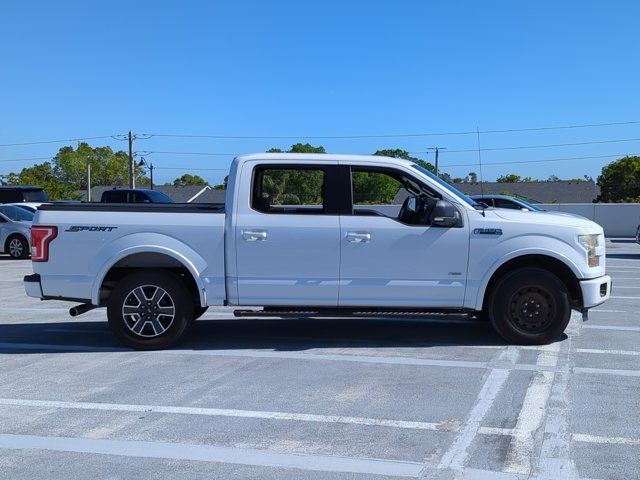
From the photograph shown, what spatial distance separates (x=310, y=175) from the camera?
7812mm

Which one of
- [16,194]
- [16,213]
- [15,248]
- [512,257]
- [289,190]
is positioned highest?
[16,194]

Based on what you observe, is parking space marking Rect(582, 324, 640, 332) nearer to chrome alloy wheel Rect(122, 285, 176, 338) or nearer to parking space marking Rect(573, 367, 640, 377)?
parking space marking Rect(573, 367, 640, 377)

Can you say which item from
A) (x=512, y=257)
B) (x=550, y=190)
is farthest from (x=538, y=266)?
(x=550, y=190)

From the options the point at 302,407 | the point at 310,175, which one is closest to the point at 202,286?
the point at 310,175

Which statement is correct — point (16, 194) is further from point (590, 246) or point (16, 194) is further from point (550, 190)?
point (550, 190)

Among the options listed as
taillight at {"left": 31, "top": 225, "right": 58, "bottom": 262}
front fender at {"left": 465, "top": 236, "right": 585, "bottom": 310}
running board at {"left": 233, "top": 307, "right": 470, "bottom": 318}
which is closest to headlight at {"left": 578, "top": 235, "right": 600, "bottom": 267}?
front fender at {"left": 465, "top": 236, "right": 585, "bottom": 310}

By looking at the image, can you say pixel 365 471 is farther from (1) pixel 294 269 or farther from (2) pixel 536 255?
(2) pixel 536 255

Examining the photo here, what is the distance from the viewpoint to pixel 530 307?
293 inches

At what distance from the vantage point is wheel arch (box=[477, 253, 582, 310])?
7410 mm

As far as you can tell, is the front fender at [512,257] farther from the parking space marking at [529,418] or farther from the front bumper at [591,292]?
the parking space marking at [529,418]

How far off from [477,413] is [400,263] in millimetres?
2332

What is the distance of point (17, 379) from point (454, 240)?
14.8ft

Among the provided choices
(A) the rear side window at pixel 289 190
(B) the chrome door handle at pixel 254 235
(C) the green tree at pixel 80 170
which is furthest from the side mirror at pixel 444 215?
(C) the green tree at pixel 80 170

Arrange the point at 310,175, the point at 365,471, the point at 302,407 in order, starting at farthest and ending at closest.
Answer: the point at 310,175 < the point at 302,407 < the point at 365,471
